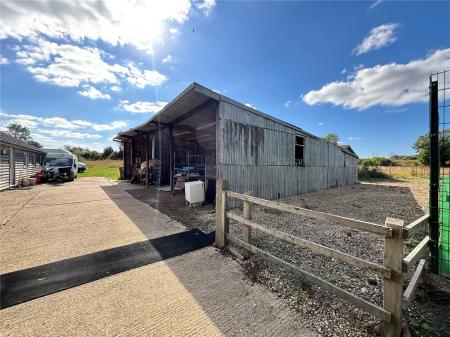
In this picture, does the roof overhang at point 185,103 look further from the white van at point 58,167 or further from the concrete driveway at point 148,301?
the white van at point 58,167

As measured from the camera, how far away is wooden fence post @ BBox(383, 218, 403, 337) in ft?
5.37

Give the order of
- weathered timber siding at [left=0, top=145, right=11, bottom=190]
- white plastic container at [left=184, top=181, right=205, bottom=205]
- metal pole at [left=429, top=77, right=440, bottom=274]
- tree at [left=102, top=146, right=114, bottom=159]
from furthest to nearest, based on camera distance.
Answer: tree at [left=102, top=146, right=114, bottom=159]
weathered timber siding at [left=0, top=145, right=11, bottom=190]
white plastic container at [left=184, top=181, right=205, bottom=205]
metal pole at [left=429, top=77, right=440, bottom=274]

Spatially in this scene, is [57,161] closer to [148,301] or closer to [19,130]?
[148,301]

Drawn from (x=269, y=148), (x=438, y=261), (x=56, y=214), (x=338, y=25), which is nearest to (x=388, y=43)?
(x=338, y=25)

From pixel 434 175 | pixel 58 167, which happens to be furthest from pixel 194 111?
pixel 58 167

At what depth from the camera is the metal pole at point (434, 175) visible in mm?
2627

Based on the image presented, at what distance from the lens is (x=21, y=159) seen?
1313 cm

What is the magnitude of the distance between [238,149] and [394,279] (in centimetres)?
586

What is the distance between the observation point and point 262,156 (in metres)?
8.21

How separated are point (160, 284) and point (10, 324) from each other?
142 centimetres

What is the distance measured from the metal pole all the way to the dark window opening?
7697 mm

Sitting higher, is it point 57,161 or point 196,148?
point 196,148

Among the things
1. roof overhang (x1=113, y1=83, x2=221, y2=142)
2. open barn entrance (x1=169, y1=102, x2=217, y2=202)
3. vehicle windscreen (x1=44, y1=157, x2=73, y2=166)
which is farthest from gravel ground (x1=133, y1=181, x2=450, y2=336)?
vehicle windscreen (x1=44, y1=157, x2=73, y2=166)

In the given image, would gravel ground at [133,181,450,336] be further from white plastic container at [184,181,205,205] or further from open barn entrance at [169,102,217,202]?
open barn entrance at [169,102,217,202]
